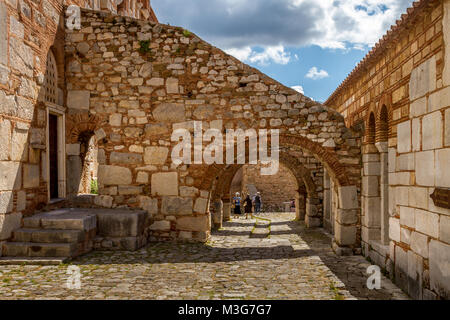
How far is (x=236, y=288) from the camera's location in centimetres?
529

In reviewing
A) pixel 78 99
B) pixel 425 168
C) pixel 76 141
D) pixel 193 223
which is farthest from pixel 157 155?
pixel 425 168

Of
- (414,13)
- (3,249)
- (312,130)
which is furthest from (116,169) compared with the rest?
(414,13)

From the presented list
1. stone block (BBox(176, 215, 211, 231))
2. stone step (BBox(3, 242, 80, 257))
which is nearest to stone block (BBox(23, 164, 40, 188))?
stone step (BBox(3, 242, 80, 257))

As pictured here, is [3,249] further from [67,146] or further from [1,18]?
[1,18]

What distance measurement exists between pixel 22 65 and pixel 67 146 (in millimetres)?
2206

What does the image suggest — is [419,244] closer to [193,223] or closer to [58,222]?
[193,223]

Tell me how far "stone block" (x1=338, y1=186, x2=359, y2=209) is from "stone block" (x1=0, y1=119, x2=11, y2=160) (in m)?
6.30

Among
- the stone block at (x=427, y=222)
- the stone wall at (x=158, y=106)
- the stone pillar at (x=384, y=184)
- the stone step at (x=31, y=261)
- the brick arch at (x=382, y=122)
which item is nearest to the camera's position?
the stone block at (x=427, y=222)

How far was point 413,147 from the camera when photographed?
16.5 ft

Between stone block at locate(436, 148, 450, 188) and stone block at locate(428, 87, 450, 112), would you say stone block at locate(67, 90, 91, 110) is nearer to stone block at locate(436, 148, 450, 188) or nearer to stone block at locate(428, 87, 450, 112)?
stone block at locate(428, 87, 450, 112)

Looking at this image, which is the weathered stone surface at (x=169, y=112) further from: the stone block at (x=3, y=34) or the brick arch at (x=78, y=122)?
the stone block at (x=3, y=34)

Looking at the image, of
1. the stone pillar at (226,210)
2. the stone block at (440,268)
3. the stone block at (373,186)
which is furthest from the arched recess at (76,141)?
the stone pillar at (226,210)

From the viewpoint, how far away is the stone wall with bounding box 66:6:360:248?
8.23 metres

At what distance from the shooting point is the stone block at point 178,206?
8.37 metres
